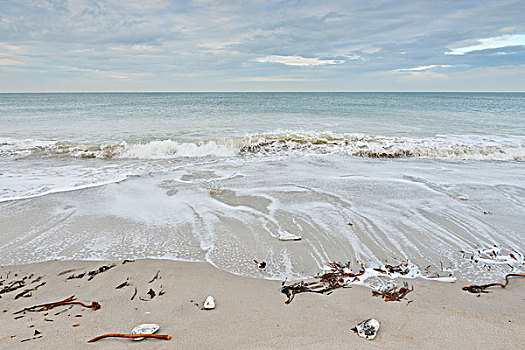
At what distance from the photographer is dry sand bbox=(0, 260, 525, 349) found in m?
2.12

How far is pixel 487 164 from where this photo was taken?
918cm

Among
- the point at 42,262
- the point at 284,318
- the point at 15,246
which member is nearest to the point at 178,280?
the point at 284,318

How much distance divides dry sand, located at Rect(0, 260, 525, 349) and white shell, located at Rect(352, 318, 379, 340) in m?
0.04

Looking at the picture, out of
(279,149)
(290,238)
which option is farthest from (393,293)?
(279,149)

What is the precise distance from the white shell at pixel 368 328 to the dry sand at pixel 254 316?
0.04 m

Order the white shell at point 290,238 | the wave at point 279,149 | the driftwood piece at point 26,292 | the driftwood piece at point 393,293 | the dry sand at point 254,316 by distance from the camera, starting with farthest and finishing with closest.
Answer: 1. the wave at point 279,149
2. the white shell at point 290,238
3. the driftwood piece at point 26,292
4. the driftwood piece at point 393,293
5. the dry sand at point 254,316

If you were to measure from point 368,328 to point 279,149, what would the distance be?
10.2 meters

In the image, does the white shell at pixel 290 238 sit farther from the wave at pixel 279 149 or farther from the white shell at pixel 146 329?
the wave at pixel 279 149

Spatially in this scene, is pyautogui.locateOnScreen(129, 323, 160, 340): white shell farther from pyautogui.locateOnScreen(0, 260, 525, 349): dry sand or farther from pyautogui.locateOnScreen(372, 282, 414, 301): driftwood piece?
pyautogui.locateOnScreen(372, 282, 414, 301): driftwood piece

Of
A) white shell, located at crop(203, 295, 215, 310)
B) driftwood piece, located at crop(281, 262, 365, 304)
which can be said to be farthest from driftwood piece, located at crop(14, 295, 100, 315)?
driftwood piece, located at crop(281, 262, 365, 304)

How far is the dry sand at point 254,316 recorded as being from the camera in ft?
6.95

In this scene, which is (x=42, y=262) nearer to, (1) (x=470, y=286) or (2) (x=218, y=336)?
(2) (x=218, y=336)

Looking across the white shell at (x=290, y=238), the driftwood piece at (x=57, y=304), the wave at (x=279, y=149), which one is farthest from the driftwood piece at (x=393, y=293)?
the wave at (x=279, y=149)

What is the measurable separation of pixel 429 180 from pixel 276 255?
5119 mm
